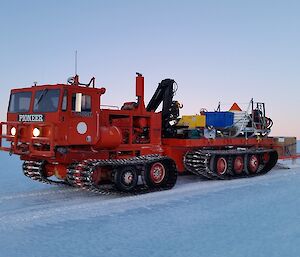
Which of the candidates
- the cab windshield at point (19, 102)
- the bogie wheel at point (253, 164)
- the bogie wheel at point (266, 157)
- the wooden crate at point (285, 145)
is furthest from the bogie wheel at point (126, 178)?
the wooden crate at point (285, 145)

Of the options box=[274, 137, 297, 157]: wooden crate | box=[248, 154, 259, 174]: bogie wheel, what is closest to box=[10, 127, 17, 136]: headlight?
box=[248, 154, 259, 174]: bogie wheel

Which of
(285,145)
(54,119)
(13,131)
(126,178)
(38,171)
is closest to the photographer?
(54,119)

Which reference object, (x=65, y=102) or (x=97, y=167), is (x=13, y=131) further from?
(x=97, y=167)

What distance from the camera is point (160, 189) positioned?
1272cm

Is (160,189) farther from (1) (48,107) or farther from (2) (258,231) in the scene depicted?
(2) (258,231)

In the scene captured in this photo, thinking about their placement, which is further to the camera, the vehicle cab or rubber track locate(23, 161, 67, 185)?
rubber track locate(23, 161, 67, 185)

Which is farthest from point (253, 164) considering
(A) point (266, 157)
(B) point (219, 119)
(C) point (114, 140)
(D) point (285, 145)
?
(C) point (114, 140)

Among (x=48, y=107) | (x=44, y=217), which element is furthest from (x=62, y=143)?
(x=44, y=217)

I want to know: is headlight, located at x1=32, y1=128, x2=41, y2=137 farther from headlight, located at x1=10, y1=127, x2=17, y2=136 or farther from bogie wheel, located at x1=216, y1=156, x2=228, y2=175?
bogie wheel, located at x1=216, y1=156, x2=228, y2=175

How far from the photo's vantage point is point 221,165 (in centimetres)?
1567

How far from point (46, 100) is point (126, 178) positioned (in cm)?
330

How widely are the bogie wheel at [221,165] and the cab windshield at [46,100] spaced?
7266 millimetres

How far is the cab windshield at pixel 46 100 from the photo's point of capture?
11.0 meters

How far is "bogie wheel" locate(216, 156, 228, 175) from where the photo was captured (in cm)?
1551
